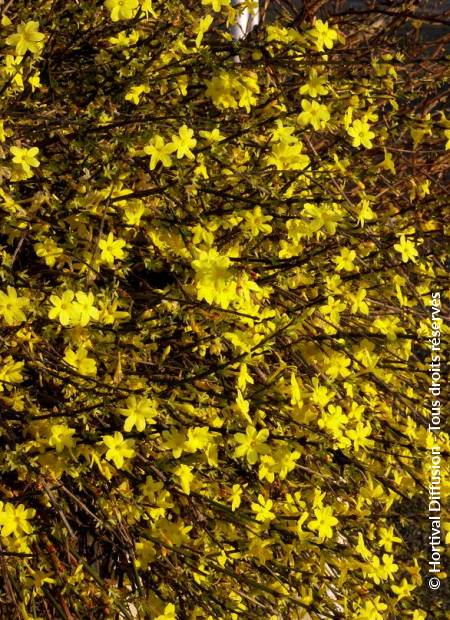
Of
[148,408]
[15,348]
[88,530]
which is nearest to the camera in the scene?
[148,408]

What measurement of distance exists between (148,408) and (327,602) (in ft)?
2.24

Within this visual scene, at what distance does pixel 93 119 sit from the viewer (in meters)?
1.96

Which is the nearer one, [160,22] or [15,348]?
[15,348]

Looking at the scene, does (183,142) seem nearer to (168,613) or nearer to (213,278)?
(213,278)

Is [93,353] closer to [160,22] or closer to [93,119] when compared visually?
[93,119]

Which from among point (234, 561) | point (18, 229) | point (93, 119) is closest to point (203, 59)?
point (93, 119)

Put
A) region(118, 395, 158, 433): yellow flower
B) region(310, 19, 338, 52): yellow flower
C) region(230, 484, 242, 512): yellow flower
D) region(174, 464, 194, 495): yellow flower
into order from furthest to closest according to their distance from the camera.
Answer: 1. region(310, 19, 338, 52): yellow flower
2. region(230, 484, 242, 512): yellow flower
3. region(174, 464, 194, 495): yellow flower
4. region(118, 395, 158, 433): yellow flower

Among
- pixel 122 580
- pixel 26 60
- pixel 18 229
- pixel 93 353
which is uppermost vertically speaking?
pixel 26 60

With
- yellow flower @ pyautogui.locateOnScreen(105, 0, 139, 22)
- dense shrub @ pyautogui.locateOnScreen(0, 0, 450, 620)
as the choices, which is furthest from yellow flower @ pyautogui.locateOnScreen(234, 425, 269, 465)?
yellow flower @ pyautogui.locateOnScreen(105, 0, 139, 22)

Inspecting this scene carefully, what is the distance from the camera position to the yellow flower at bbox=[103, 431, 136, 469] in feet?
5.31

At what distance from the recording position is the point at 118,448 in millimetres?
1645

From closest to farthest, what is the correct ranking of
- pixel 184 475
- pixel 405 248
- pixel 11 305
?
1. pixel 11 305
2. pixel 184 475
3. pixel 405 248

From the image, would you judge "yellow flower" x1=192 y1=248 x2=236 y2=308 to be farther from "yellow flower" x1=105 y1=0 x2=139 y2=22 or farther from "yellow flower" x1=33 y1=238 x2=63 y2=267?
"yellow flower" x1=105 y1=0 x2=139 y2=22

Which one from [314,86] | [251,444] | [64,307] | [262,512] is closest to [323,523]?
[262,512]
